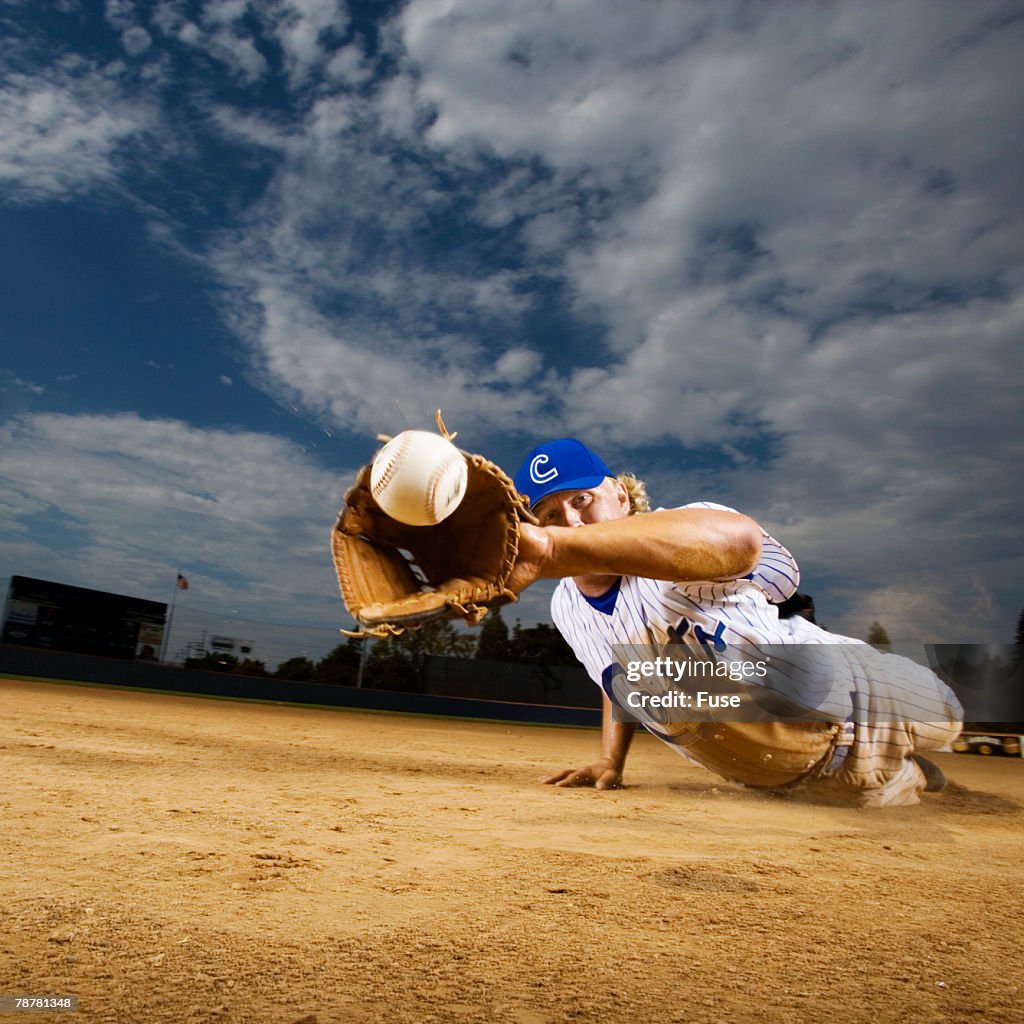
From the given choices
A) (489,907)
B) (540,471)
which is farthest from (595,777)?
(489,907)

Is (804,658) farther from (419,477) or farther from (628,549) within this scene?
(419,477)

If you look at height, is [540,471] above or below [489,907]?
above

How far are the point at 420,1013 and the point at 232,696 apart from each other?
1493 cm

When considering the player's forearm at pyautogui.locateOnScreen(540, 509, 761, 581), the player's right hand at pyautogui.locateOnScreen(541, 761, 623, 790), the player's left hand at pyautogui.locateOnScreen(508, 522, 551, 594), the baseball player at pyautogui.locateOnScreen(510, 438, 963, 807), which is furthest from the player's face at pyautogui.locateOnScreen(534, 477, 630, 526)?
the player's right hand at pyautogui.locateOnScreen(541, 761, 623, 790)

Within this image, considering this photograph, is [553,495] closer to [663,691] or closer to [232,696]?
[663,691]

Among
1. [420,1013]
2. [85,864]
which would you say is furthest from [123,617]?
[420,1013]

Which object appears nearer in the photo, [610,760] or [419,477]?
[419,477]

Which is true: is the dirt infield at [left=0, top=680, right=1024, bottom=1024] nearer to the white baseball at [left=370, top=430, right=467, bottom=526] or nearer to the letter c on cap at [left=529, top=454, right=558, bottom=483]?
the white baseball at [left=370, top=430, right=467, bottom=526]

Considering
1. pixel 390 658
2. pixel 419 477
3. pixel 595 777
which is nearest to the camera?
pixel 419 477

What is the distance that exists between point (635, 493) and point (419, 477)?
5.33 feet

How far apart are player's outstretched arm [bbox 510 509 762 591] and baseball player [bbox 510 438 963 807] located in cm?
→ 50

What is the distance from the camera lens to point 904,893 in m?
1.83

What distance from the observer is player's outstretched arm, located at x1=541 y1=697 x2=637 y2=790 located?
354 centimetres

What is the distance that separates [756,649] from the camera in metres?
2.59
